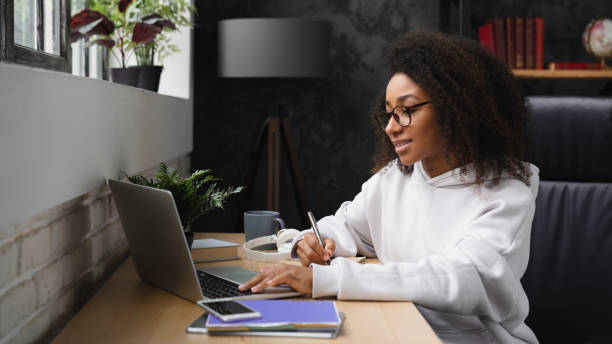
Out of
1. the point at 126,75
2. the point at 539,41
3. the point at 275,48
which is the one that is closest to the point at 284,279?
the point at 126,75

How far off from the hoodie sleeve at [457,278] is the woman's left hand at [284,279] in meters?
0.02

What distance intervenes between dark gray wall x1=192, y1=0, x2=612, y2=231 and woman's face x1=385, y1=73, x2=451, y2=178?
7.29 ft

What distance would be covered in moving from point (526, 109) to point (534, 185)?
20 centimetres

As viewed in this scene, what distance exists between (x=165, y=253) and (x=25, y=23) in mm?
892

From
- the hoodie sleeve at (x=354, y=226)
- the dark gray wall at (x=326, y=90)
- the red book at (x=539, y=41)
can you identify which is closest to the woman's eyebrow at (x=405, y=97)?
the hoodie sleeve at (x=354, y=226)

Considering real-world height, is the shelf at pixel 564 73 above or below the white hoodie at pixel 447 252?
above

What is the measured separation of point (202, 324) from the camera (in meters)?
1.00

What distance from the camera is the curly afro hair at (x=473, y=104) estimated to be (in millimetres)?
1363

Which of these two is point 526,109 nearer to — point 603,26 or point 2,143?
point 2,143

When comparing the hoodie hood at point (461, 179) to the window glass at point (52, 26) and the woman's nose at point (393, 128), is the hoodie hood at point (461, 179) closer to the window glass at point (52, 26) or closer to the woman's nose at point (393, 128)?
the woman's nose at point (393, 128)

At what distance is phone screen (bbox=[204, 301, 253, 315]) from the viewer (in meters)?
1.00

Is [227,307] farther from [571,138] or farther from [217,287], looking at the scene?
[571,138]

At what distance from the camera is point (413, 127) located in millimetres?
1386

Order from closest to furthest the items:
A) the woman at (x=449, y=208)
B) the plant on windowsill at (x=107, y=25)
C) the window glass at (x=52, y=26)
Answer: the woman at (x=449, y=208), the window glass at (x=52, y=26), the plant on windowsill at (x=107, y=25)
